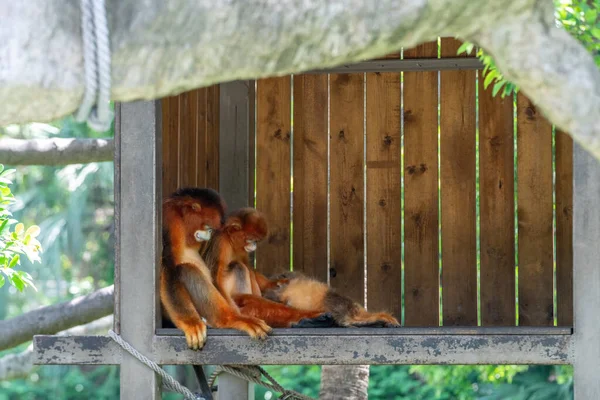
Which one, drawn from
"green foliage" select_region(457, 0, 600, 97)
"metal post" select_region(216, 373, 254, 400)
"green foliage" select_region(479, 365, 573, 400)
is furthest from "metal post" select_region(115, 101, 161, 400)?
"green foliage" select_region(479, 365, 573, 400)

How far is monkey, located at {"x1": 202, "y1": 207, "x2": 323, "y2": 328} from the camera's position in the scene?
4867mm

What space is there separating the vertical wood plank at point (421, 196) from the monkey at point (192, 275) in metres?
1.49

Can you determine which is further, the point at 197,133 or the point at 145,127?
the point at 197,133

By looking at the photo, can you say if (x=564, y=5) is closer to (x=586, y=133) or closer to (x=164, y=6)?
(x=586, y=133)

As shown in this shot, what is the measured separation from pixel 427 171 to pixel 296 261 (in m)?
1.03

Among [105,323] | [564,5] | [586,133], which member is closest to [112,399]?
[105,323]

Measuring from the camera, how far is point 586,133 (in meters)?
1.82

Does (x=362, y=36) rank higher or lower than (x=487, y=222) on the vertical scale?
lower

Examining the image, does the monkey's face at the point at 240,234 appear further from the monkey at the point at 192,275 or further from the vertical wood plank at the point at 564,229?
the vertical wood plank at the point at 564,229

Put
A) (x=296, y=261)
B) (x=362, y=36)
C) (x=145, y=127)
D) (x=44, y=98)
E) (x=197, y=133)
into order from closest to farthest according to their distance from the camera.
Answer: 1. (x=44, y=98)
2. (x=362, y=36)
3. (x=145, y=127)
4. (x=197, y=133)
5. (x=296, y=261)

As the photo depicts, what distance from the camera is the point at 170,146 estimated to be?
516 centimetres

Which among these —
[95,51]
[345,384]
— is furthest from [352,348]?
[345,384]

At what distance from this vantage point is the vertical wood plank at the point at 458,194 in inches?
232

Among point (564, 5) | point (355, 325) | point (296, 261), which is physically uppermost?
point (564, 5)
